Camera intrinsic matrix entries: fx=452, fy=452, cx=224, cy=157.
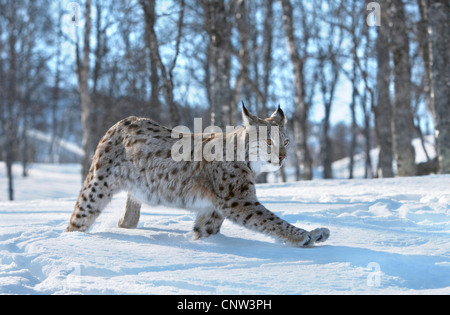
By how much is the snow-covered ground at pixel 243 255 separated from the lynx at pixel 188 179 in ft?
0.63

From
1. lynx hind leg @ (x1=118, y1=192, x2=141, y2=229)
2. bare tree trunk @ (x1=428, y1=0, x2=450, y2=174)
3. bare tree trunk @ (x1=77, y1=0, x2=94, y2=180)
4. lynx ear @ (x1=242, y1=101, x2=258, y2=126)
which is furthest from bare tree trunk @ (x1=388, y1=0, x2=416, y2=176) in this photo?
bare tree trunk @ (x1=77, y1=0, x2=94, y2=180)

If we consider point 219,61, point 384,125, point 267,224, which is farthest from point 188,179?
point 384,125

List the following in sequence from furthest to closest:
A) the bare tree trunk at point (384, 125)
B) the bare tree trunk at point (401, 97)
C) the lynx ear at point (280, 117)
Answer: the bare tree trunk at point (384, 125)
the bare tree trunk at point (401, 97)
the lynx ear at point (280, 117)

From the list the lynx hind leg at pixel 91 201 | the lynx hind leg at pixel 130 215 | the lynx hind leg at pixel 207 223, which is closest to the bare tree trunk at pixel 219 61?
the lynx hind leg at pixel 130 215

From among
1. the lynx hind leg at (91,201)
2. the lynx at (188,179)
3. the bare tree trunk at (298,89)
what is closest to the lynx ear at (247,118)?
the lynx at (188,179)

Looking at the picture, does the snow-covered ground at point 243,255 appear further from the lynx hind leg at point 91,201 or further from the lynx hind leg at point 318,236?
the lynx hind leg at point 91,201

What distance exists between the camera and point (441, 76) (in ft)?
29.9

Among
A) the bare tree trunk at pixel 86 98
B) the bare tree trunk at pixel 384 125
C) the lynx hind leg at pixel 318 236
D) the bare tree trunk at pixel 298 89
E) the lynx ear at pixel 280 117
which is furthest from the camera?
the bare tree trunk at pixel 384 125

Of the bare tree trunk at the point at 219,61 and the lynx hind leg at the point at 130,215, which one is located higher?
the bare tree trunk at the point at 219,61

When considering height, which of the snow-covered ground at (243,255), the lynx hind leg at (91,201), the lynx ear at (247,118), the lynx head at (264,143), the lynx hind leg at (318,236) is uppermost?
the lynx ear at (247,118)

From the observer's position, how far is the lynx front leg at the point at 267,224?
3.81m

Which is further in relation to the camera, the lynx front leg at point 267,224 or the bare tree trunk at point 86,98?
the bare tree trunk at point 86,98

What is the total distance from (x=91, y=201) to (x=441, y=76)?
7573 millimetres

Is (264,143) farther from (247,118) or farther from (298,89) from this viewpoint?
(298,89)
